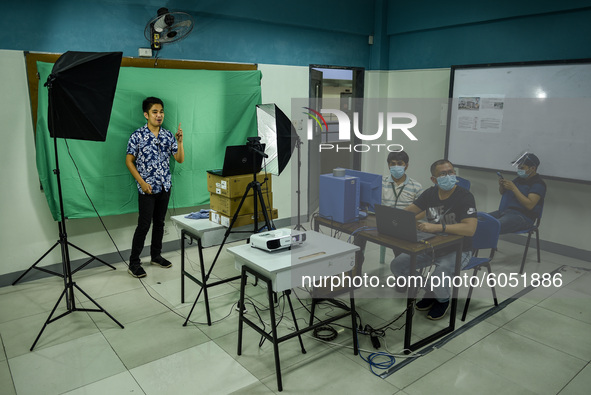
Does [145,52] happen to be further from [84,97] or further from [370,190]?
[370,190]

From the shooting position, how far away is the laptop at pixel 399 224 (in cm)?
264

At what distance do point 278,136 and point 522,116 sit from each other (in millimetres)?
2732

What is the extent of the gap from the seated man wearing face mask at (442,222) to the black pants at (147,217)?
220 centimetres

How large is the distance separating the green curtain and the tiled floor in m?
0.86

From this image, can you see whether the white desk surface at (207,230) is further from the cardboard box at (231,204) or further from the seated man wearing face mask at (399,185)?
the seated man wearing face mask at (399,185)

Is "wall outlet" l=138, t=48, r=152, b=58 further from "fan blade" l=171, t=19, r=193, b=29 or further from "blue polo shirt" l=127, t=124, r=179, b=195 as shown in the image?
"blue polo shirt" l=127, t=124, r=179, b=195

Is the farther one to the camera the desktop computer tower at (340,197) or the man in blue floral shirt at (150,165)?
the man in blue floral shirt at (150,165)

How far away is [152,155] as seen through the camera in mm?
3840

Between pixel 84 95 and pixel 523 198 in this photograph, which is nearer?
pixel 84 95

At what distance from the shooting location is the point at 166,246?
458 centimetres

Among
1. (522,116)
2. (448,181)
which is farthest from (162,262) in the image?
(522,116)

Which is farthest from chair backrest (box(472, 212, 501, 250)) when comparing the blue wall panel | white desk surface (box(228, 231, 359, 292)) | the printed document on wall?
the blue wall panel

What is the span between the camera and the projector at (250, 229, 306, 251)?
2459 mm

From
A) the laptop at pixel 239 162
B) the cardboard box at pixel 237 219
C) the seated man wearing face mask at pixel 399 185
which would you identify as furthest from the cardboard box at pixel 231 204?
the seated man wearing face mask at pixel 399 185
